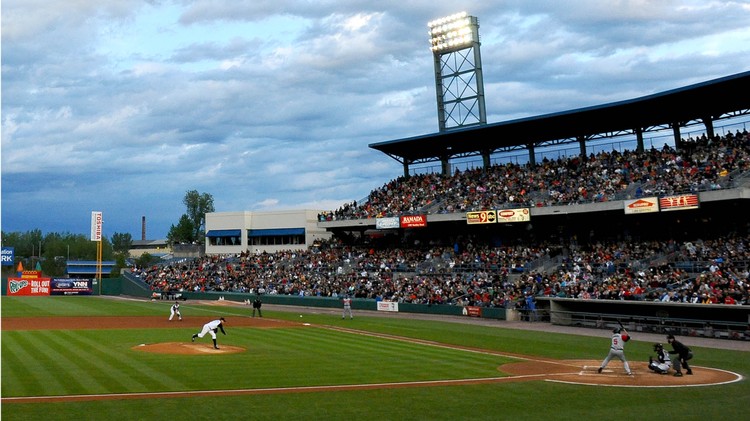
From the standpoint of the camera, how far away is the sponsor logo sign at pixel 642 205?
40531 millimetres

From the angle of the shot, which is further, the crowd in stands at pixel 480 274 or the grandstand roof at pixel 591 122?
the grandstand roof at pixel 591 122

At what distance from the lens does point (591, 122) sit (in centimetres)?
5019

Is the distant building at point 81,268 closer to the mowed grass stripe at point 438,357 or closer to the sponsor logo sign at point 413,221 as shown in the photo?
the sponsor logo sign at point 413,221

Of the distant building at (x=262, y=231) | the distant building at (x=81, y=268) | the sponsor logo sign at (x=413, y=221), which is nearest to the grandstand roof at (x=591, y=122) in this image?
the sponsor logo sign at (x=413, y=221)

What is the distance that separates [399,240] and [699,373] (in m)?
41.6

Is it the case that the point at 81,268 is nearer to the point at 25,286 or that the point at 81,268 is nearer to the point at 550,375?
the point at 25,286

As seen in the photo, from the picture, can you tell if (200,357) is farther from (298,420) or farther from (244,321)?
(244,321)

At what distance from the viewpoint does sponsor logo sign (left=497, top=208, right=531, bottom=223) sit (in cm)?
4800

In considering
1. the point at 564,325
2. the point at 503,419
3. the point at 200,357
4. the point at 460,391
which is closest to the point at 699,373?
the point at 460,391

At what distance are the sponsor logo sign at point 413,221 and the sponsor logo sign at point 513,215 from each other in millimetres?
7410

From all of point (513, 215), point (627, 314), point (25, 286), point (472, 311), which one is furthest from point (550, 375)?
point (25, 286)

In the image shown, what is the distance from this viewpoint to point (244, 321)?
135 feet

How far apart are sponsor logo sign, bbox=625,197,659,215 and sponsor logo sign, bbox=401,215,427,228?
17.3m

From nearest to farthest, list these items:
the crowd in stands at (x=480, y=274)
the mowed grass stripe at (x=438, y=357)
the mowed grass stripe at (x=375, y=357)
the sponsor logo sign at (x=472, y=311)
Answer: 1. the mowed grass stripe at (x=375, y=357)
2. the mowed grass stripe at (x=438, y=357)
3. the crowd in stands at (x=480, y=274)
4. the sponsor logo sign at (x=472, y=311)
